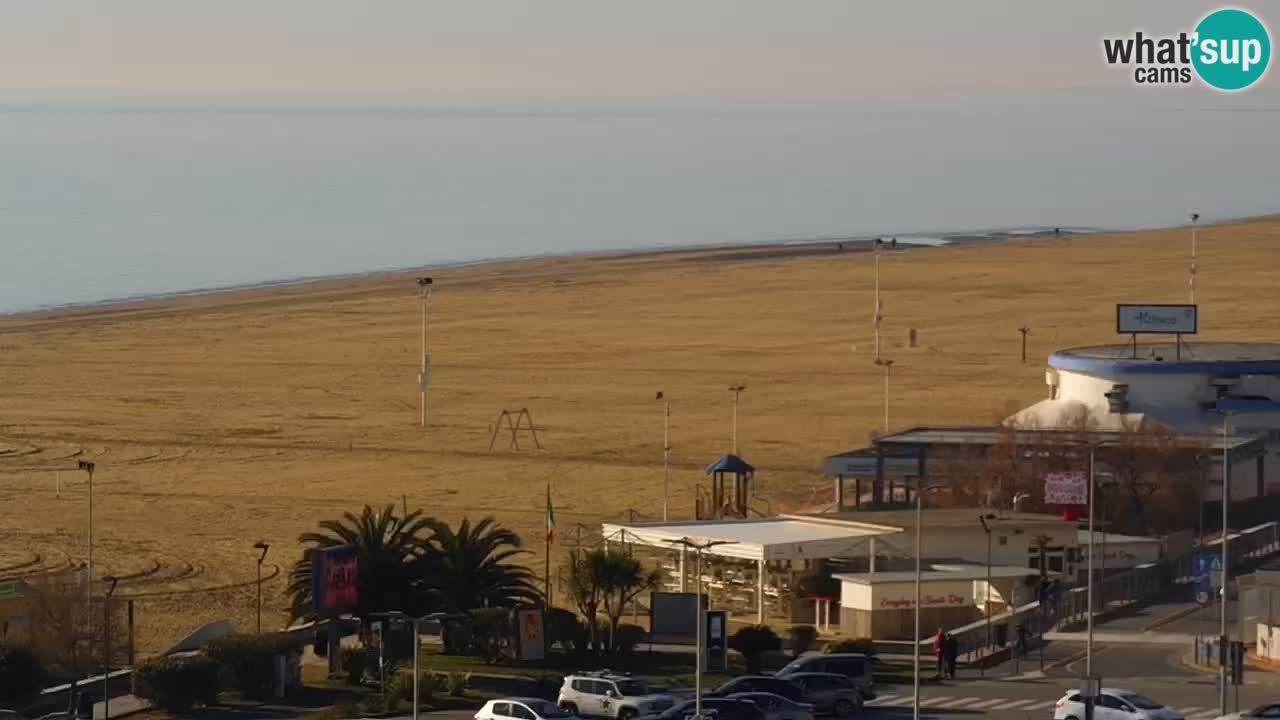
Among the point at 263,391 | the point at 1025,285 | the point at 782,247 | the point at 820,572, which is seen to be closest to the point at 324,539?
the point at 820,572

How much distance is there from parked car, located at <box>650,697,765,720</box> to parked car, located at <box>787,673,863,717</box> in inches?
105

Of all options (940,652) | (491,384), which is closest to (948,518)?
(940,652)

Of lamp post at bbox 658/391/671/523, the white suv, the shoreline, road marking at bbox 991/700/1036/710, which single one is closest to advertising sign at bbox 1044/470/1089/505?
lamp post at bbox 658/391/671/523

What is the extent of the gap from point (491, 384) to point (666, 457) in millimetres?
25654

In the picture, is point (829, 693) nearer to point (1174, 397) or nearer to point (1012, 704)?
point (1012, 704)

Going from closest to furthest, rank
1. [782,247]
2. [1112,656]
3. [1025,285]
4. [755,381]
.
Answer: [1112,656] < [755,381] < [1025,285] < [782,247]

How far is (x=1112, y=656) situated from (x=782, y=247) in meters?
120

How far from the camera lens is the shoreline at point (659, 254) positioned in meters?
139

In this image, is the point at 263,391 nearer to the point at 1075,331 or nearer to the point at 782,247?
the point at 1075,331

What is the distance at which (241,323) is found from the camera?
120000 millimetres

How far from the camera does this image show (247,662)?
4181 cm

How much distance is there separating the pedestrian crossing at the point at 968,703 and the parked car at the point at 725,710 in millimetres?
4378

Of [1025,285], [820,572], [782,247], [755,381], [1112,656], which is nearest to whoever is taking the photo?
[1112,656]

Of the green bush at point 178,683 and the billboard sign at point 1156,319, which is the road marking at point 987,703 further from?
the billboard sign at point 1156,319
